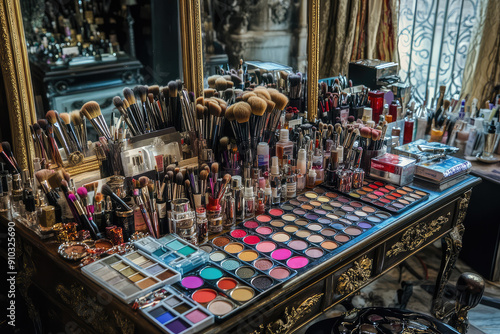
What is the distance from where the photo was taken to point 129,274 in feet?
4.26

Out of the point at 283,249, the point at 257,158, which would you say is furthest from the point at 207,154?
the point at 283,249

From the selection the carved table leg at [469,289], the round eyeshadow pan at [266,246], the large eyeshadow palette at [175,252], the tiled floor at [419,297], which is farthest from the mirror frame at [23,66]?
the tiled floor at [419,297]

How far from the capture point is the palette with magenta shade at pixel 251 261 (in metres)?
1.35

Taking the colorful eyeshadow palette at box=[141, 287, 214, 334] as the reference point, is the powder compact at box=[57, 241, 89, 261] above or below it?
above

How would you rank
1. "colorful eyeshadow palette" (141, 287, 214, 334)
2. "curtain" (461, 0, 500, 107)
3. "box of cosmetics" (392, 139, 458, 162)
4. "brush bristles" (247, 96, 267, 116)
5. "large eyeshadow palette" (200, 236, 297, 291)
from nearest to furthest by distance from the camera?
"colorful eyeshadow palette" (141, 287, 214, 334) < "large eyeshadow palette" (200, 236, 297, 291) < "brush bristles" (247, 96, 267, 116) < "box of cosmetics" (392, 139, 458, 162) < "curtain" (461, 0, 500, 107)

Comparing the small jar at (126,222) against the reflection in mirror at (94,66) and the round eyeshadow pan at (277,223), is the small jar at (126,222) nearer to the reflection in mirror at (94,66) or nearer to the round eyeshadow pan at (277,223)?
the reflection in mirror at (94,66)

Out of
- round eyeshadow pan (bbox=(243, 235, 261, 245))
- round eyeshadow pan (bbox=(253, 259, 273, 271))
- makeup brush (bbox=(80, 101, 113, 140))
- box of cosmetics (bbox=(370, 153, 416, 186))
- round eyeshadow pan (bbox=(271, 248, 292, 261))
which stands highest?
makeup brush (bbox=(80, 101, 113, 140))

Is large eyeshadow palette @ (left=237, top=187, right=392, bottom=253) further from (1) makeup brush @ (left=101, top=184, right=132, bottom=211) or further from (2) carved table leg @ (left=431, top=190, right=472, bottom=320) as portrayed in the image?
(2) carved table leg @ (left=431, top=190, right=472, bottom=320)

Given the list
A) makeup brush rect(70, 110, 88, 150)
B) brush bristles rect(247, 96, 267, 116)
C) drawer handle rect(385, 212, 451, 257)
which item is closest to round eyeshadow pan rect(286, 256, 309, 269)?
drawer handle rect(385, 212, 451, 257)

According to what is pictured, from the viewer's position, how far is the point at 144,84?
1720 millimetres

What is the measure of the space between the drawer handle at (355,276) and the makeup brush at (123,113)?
2.89ft

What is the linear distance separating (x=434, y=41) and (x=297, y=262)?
217 centimetres

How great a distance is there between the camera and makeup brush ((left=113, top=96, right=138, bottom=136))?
64.6 inches

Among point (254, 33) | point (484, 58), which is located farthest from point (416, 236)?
point (484, 58)
